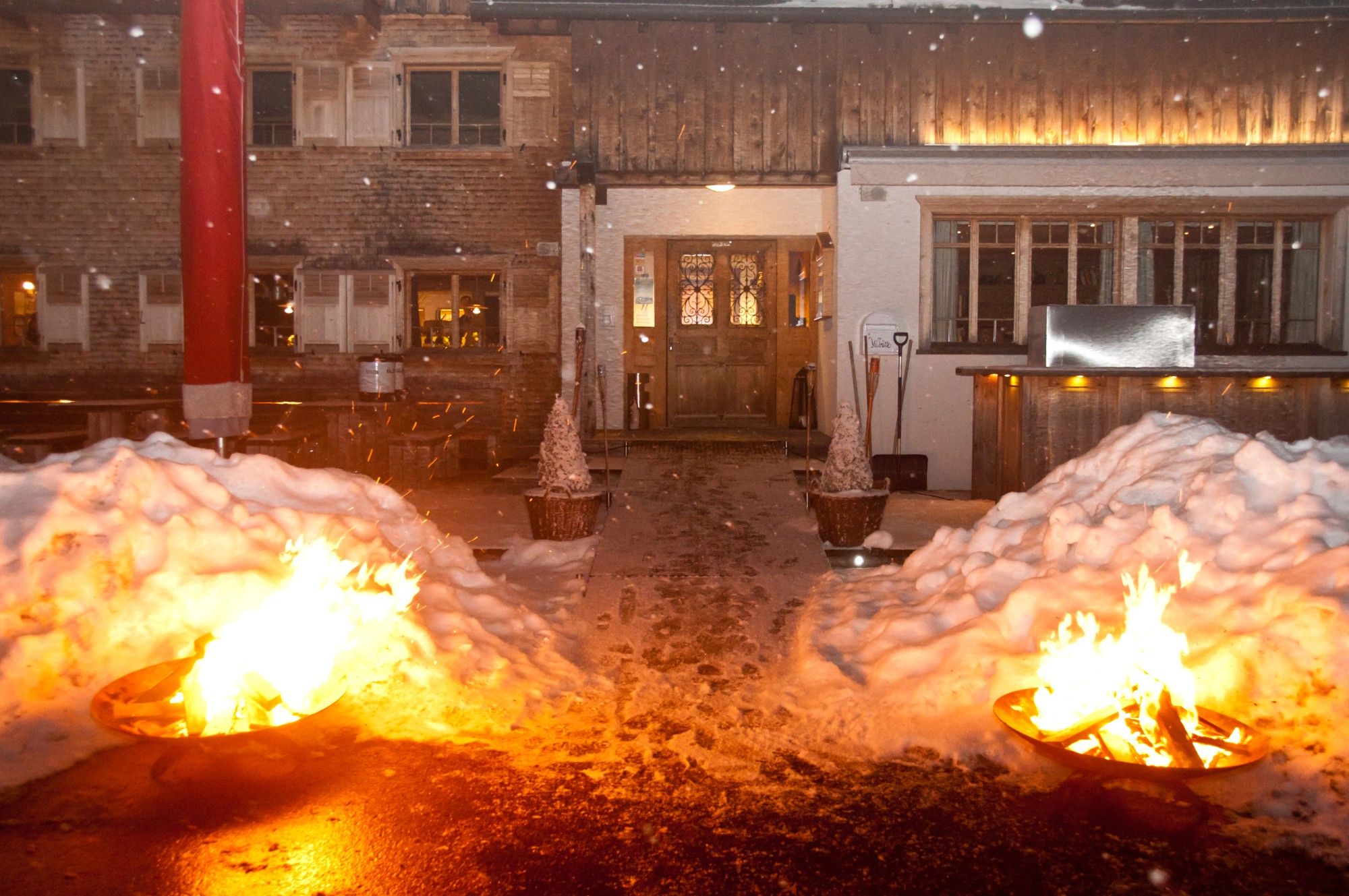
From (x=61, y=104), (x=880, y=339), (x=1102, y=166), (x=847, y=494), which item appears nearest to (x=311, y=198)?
(x=61, y=104)

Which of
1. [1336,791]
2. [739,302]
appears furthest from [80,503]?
[739,302]

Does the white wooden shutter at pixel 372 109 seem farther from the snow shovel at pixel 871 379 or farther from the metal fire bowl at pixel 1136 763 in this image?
the metal fire bowl at pixel 1136 763

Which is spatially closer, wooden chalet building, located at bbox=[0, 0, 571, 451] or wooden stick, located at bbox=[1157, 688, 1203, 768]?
wooden stick, located at bbox=[1157, 688, 1203, 768]

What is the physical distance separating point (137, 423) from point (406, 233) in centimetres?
521

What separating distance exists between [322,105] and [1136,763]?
14.9 metres

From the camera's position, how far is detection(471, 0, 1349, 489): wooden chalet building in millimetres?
12750

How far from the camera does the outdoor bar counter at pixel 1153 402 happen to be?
964 centimetres

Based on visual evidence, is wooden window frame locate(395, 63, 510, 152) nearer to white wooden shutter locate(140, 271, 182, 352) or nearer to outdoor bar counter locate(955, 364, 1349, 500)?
white wooden shutter locate(140, 271, 182, 352)

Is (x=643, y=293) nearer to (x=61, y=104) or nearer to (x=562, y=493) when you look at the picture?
(x=562, y=493)

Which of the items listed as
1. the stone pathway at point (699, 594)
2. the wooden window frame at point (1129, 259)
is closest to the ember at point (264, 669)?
the stone pathway at point (699, 594)

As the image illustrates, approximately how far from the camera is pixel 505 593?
665 cm

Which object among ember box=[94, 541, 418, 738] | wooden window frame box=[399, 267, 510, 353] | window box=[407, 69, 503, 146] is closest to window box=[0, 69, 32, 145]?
window box=[407, 69, 503, 146]

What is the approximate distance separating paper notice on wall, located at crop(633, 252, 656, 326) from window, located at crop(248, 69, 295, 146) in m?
5.70

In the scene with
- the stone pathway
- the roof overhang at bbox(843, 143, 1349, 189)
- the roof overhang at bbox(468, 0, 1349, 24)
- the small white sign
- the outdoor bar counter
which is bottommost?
the stone pathway
